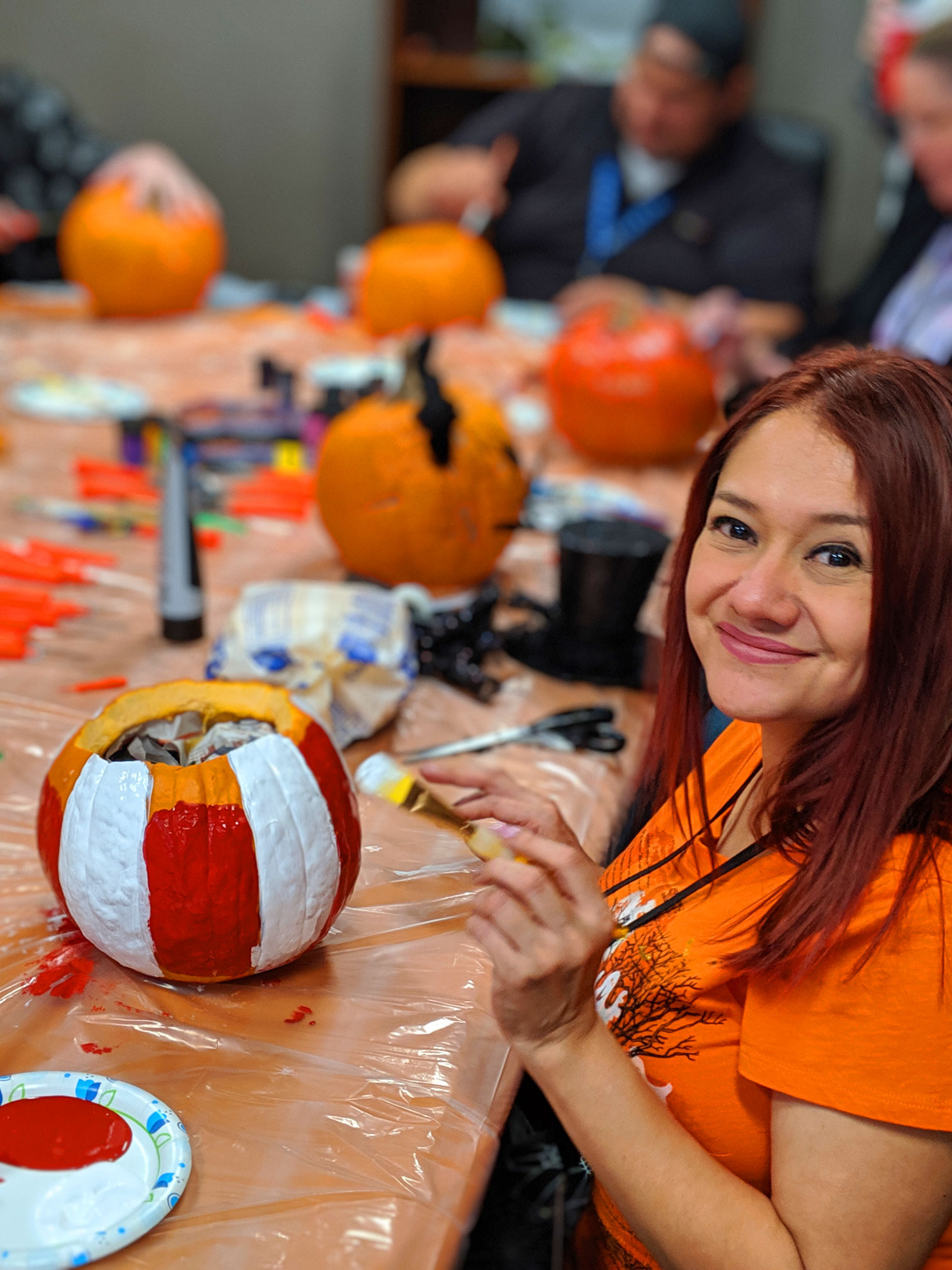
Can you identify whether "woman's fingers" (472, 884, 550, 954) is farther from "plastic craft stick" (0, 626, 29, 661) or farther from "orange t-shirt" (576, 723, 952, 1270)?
"plastic craft stick" (0, 626, 29, 661)

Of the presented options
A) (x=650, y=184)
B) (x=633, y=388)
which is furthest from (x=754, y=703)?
(x=650, y=184)

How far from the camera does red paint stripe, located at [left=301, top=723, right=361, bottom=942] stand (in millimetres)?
804

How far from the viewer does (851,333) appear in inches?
107

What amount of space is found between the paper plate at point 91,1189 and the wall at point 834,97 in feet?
13.8

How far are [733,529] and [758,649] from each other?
89 mm

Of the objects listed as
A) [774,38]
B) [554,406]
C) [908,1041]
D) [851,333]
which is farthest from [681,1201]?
[774,38]

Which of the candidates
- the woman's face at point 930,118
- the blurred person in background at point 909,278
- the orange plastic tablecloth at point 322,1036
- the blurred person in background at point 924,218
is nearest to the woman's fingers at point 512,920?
the orange plastic tablecloth at point 322,1036

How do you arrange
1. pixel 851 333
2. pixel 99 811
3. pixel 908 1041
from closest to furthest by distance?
pixel 908 1041
pixel 99 811
pixel 851 333

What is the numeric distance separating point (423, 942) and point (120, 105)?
4512mm

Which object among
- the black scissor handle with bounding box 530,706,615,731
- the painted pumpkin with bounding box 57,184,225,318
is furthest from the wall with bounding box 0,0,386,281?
the black scissor handle with bounding box 530,706,615,731

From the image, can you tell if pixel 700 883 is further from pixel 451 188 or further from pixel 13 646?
pixel 451 188

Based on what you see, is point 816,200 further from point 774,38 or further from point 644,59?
point 774,38

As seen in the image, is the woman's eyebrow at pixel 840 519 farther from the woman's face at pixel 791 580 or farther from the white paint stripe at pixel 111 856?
the white paint stripe at pixel 111 856

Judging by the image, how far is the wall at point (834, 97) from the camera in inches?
161
